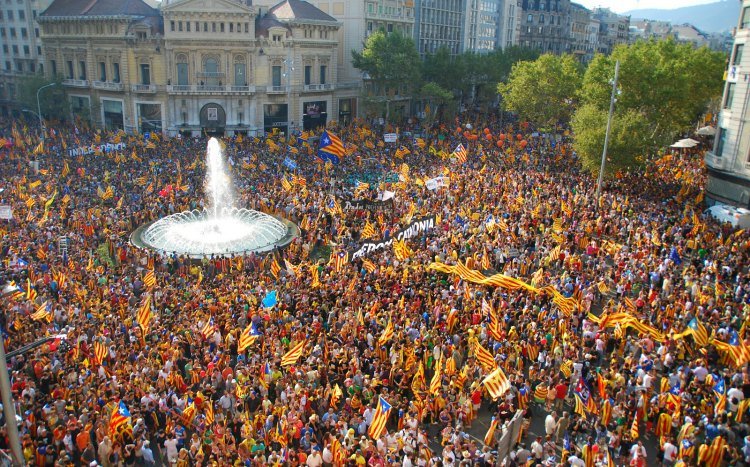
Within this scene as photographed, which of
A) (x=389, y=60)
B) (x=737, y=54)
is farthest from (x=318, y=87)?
(x=737, y=54)

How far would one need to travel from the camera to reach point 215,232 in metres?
31.9

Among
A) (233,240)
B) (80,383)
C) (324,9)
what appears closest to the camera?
(80,383)

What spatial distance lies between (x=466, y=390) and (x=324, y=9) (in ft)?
211

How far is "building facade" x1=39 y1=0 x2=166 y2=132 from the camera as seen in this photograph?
61.0 m

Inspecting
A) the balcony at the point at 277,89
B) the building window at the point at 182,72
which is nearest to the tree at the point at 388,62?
A: the balcony at the point at 277,89

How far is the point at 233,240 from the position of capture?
30938 millimetres

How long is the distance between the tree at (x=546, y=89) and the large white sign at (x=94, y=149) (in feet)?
114

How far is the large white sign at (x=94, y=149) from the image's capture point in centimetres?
4448

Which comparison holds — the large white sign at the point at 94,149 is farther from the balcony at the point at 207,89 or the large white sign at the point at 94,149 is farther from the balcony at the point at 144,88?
the balcony at the point at 144,88

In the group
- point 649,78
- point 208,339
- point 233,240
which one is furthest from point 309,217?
point 649,78

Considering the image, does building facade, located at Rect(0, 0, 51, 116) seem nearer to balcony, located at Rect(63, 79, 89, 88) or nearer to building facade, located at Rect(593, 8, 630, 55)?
balcony, located at Rect(63, 79, 89, 88)

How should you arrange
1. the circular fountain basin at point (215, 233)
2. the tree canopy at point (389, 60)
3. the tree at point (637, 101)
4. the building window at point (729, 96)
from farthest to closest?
1. the tree canopy at point (389, 60)
2. the tree at point (637, 101)
3. the building window at point (729, 96)
4. the circular fountain basin at point (215, 233)

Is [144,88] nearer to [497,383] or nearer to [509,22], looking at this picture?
[497,383]

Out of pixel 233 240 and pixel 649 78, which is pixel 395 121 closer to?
pixel 649 78
